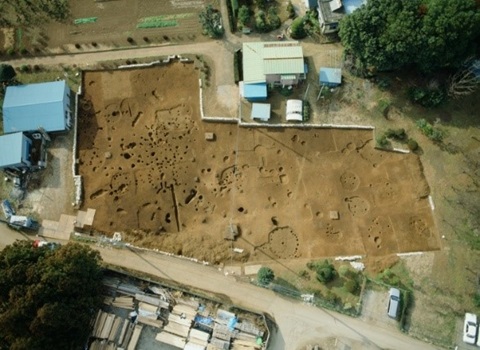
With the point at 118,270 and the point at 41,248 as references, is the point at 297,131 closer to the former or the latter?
the point at 118,270

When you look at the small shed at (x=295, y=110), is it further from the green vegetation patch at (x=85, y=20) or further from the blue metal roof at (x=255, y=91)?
the green vegetation patch at (x=85, y=20)

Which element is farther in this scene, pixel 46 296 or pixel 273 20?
pixel 273 20

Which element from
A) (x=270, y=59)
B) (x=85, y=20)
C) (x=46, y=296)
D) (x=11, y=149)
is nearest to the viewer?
(x=46, y=296)

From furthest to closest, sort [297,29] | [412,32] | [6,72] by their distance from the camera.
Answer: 1. [297,29]
2. [6,72]
3. [412,32]

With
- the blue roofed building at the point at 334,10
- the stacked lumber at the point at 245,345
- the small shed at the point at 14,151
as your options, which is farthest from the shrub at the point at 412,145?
the small shed at the point at 14,151

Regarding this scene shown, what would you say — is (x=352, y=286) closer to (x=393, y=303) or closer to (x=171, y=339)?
(x=393, y=303)

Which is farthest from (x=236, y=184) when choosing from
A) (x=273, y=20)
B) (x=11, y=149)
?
Result: (x=11, y=149)
